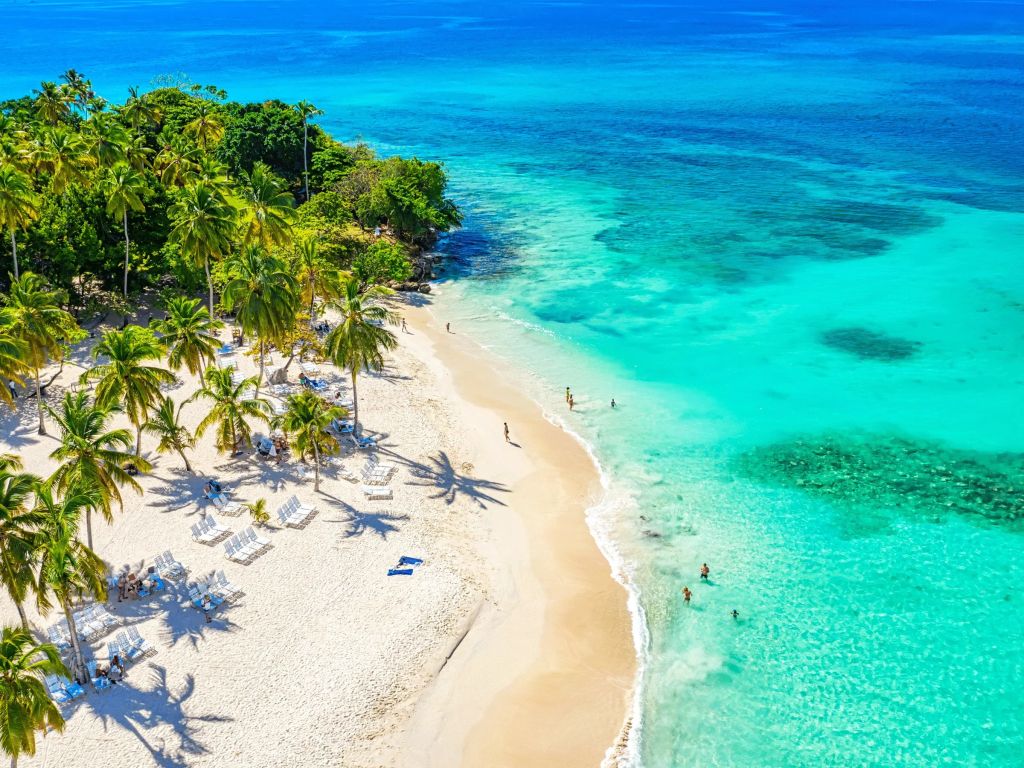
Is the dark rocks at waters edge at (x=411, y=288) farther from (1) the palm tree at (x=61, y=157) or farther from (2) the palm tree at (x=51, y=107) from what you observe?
(2) the palm tree at (x=51, y=107)

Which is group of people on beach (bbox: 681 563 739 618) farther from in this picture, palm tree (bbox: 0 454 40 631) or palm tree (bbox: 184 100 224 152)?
palm tree (bbox: 184 100 224 152)

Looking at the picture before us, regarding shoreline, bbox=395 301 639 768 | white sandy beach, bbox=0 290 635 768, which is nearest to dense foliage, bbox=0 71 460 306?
white sandy beach, bbox=0 290 635 768

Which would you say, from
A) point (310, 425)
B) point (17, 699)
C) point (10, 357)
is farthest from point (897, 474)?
point (10, 357)

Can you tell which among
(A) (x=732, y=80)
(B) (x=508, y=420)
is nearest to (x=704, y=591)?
(B) (x=508, y=420)

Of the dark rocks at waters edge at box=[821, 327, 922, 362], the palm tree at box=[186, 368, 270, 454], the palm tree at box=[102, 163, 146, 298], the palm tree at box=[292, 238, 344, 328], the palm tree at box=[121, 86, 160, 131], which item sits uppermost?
the palm tree at box=[121, 86, 160, 131]

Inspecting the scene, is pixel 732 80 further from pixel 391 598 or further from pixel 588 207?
pixel 391 598
